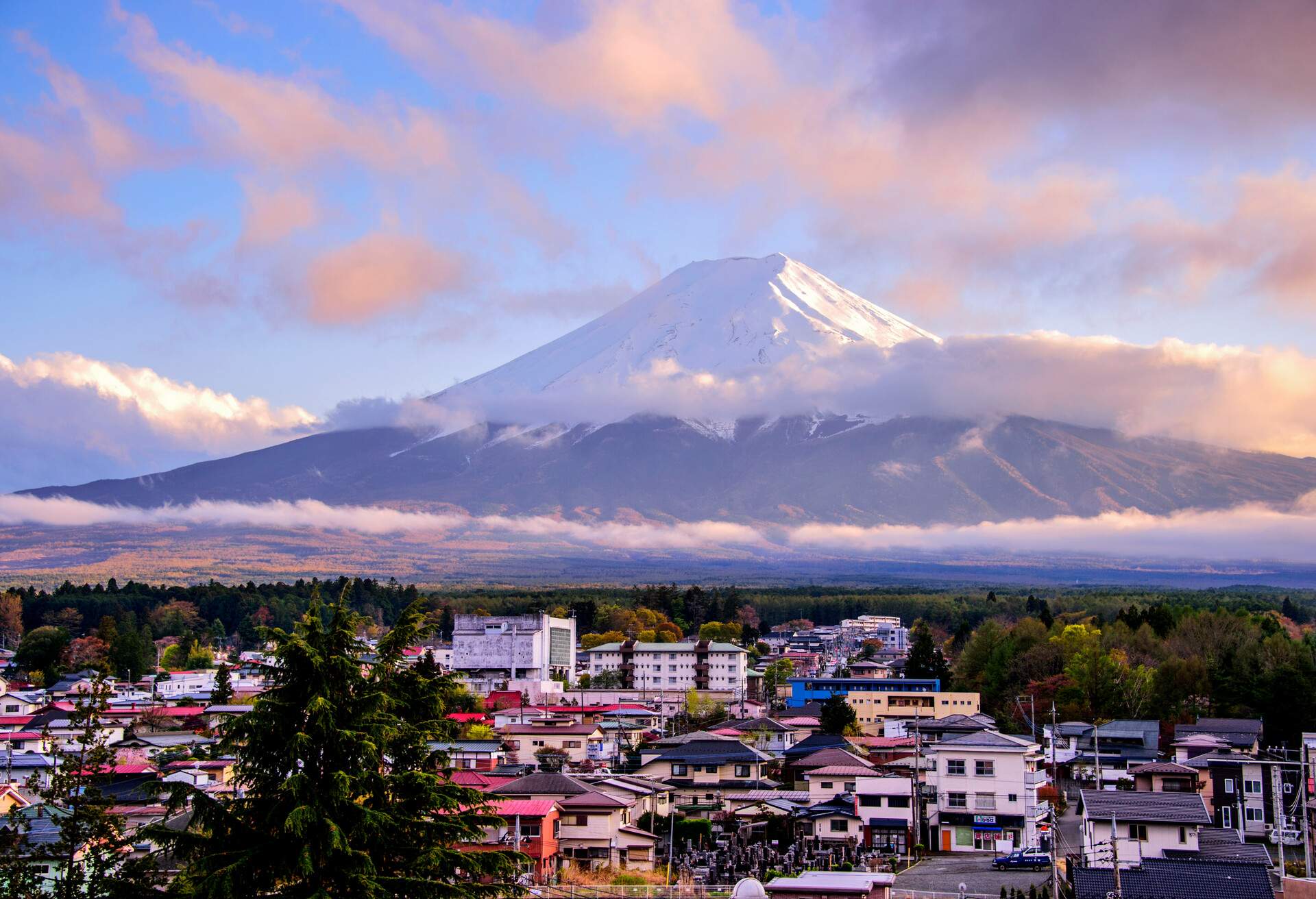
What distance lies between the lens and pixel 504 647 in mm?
72375

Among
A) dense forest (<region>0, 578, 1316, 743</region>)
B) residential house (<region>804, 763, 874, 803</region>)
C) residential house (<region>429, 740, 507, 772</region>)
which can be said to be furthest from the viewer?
dense forest (<region>0, 578, 1316, 743</region>)

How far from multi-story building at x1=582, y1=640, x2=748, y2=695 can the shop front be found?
123ft

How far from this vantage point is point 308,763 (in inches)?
570

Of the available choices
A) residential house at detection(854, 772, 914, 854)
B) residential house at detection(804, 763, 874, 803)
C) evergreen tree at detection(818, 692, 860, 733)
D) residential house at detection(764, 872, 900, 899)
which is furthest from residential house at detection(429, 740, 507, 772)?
residential house at detection(764, 872, 900, 899)

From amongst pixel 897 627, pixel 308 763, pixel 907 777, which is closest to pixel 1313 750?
pixel 907 777

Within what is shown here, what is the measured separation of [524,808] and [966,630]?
191ft

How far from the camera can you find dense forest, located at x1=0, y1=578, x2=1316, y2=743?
47.6m

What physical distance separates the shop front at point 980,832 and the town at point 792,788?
2.0 inches

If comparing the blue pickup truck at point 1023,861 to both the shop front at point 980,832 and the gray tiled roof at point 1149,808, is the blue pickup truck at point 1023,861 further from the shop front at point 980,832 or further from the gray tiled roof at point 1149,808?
the shop front at point 980,832

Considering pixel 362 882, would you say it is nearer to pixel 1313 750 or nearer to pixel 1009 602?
pixel 1313 750

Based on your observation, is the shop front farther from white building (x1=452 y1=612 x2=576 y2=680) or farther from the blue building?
white building (x1=452 y1=612 x2=576 y2=680)

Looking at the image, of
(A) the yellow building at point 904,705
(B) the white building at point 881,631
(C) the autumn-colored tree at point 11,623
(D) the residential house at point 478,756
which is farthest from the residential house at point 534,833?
(B) the white building at point 881,631

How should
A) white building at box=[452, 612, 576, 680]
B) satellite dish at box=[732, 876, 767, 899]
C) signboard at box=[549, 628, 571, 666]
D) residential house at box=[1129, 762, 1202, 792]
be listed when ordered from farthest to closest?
signboard at box=[549, 628, 571, 666]
white building at box=[452, 612, 576, 680]
residential house at box=[1129, 762, 1202, 792]
satellite dish at box=[732, 876, 767, 899]

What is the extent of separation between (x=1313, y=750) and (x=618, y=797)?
1411 centimetres
